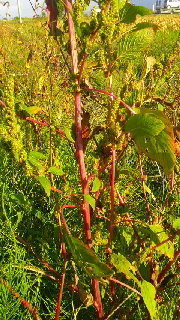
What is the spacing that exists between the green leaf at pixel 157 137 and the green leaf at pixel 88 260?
0.18 metres

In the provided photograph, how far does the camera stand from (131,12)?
0.62 metres

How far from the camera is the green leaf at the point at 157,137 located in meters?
0.50

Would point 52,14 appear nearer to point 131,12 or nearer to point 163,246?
point 131,12

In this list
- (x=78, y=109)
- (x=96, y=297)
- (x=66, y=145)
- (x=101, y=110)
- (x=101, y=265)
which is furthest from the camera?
(x=101, y=110)

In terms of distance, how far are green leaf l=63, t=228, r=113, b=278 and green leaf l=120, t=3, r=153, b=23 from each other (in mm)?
420

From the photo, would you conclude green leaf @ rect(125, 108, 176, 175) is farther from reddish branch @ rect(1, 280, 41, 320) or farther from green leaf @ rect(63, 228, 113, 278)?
reddish branch @ rect(1, 280, 41, 320)

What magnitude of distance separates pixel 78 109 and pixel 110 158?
13cm

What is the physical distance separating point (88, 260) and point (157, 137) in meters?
0.22

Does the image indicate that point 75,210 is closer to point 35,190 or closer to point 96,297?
point 35,190

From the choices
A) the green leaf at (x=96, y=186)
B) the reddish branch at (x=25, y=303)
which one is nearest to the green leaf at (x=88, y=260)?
the green leaf at (x=96, y=186)

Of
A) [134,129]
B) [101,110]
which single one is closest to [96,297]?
[134,129]

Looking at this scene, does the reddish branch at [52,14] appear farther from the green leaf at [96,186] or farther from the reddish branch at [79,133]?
the green leaf at [96,186]

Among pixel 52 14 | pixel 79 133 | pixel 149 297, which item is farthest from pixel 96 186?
pixel 52 14

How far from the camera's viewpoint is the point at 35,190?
1.39m
